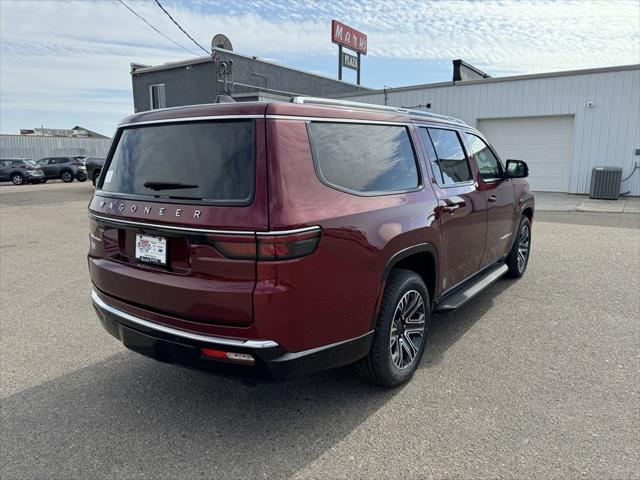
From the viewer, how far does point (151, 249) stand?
273 centimetres

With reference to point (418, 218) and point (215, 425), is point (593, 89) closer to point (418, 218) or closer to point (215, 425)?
point (418, 218)

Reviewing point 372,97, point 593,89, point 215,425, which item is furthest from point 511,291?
point 372,97

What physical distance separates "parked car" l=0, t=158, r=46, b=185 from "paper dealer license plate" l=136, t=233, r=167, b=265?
30001mm

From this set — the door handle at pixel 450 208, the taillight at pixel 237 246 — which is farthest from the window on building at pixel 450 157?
the taillight at pixel 237 246

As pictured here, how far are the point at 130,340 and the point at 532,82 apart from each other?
16.5 metres

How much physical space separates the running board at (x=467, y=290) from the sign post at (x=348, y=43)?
2706cm

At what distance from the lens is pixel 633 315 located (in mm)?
4691

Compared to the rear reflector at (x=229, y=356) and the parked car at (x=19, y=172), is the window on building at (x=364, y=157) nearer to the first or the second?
the rear reflector at (x=229, y=356)

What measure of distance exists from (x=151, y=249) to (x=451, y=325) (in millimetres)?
2973

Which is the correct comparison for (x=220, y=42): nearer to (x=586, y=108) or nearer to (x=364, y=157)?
(x=586, y=108)

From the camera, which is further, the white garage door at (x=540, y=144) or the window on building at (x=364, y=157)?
the white garage door at (x=540, y=144)

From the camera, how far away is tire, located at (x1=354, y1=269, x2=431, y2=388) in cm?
307

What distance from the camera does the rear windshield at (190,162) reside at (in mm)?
2523

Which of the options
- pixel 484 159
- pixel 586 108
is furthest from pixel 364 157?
pixel 586 108
